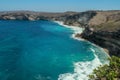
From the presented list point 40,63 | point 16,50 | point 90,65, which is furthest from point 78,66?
point 16,50

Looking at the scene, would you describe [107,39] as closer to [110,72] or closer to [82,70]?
[82,70]

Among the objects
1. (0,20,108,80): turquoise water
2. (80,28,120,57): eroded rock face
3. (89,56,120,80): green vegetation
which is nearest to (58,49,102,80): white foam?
(0,20,108,80): turquoise water

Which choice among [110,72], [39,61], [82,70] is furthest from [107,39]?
[110,72]

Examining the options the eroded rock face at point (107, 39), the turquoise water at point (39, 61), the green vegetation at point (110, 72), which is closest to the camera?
the green vegetation at point (110, 72)

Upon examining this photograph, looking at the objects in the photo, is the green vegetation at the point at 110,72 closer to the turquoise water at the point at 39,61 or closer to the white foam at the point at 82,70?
the white foam at the point at 82,70

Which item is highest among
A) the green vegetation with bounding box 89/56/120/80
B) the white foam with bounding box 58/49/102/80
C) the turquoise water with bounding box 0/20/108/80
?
the green vegetation with bounding box 89/56/120/80

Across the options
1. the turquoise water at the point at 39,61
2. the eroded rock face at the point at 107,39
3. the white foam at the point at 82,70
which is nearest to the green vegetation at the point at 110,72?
the white foam at the point at 82,70

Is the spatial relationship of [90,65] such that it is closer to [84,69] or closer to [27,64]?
[84,69]

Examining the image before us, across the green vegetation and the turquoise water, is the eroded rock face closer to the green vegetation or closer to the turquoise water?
the turquoise water

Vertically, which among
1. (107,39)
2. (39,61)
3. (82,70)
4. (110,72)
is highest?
(110,72)
